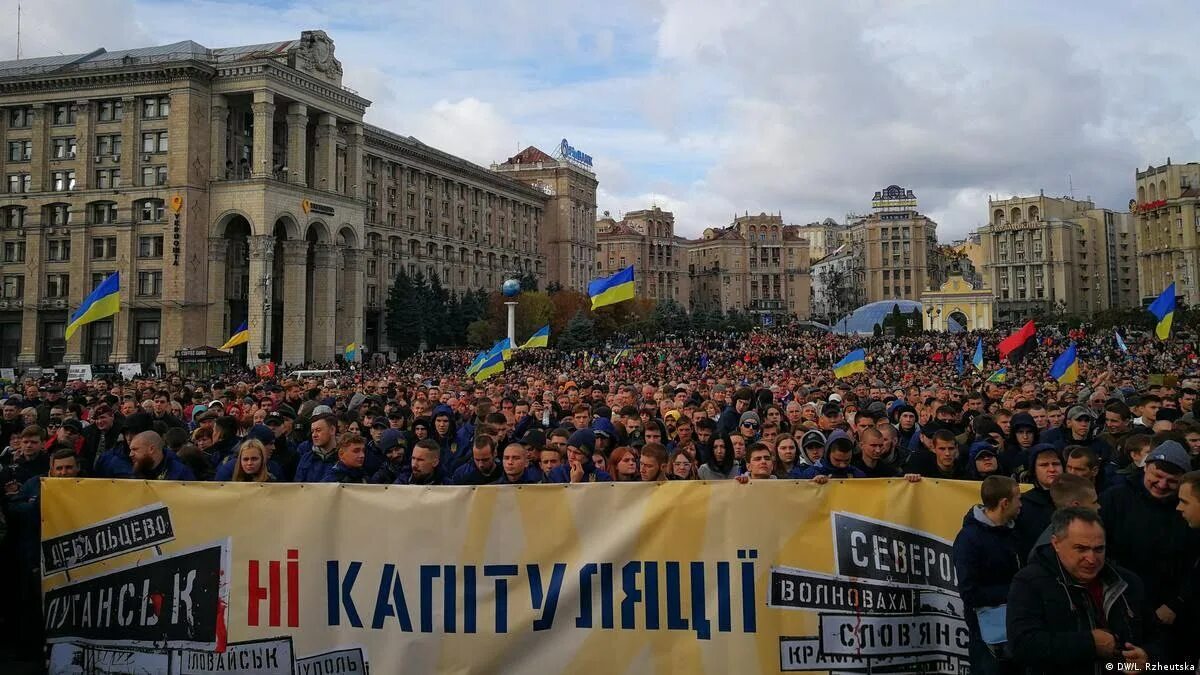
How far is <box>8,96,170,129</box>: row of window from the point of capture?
51.3m

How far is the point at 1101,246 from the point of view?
12650cm

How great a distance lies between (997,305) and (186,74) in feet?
367

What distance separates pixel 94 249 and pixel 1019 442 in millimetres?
57325

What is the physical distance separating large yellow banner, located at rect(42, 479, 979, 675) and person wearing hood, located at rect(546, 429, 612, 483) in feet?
5.62

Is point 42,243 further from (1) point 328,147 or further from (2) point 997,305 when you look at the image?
(2) point 997,305

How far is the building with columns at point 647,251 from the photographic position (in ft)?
434

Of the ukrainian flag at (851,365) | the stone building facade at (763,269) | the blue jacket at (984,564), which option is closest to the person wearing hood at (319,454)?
the blue jacket at (984,564)

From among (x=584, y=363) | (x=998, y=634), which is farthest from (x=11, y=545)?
(x=584, y=363)

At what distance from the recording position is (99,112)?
52344 mm

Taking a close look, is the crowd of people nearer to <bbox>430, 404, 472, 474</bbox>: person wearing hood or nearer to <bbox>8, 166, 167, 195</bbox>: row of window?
<bbox>430, 404, 472, 474</bbox>: person wearing hood

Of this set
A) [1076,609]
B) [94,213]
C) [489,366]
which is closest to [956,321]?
[489,366]

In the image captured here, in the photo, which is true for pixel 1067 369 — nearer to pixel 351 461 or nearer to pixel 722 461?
pixel 722 461

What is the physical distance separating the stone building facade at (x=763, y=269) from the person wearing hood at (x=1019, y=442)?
431ft

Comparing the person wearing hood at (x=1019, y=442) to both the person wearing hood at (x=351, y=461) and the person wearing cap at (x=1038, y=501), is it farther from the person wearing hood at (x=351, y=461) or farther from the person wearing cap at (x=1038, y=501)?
the person wearing hood at (x=351, y=461)
